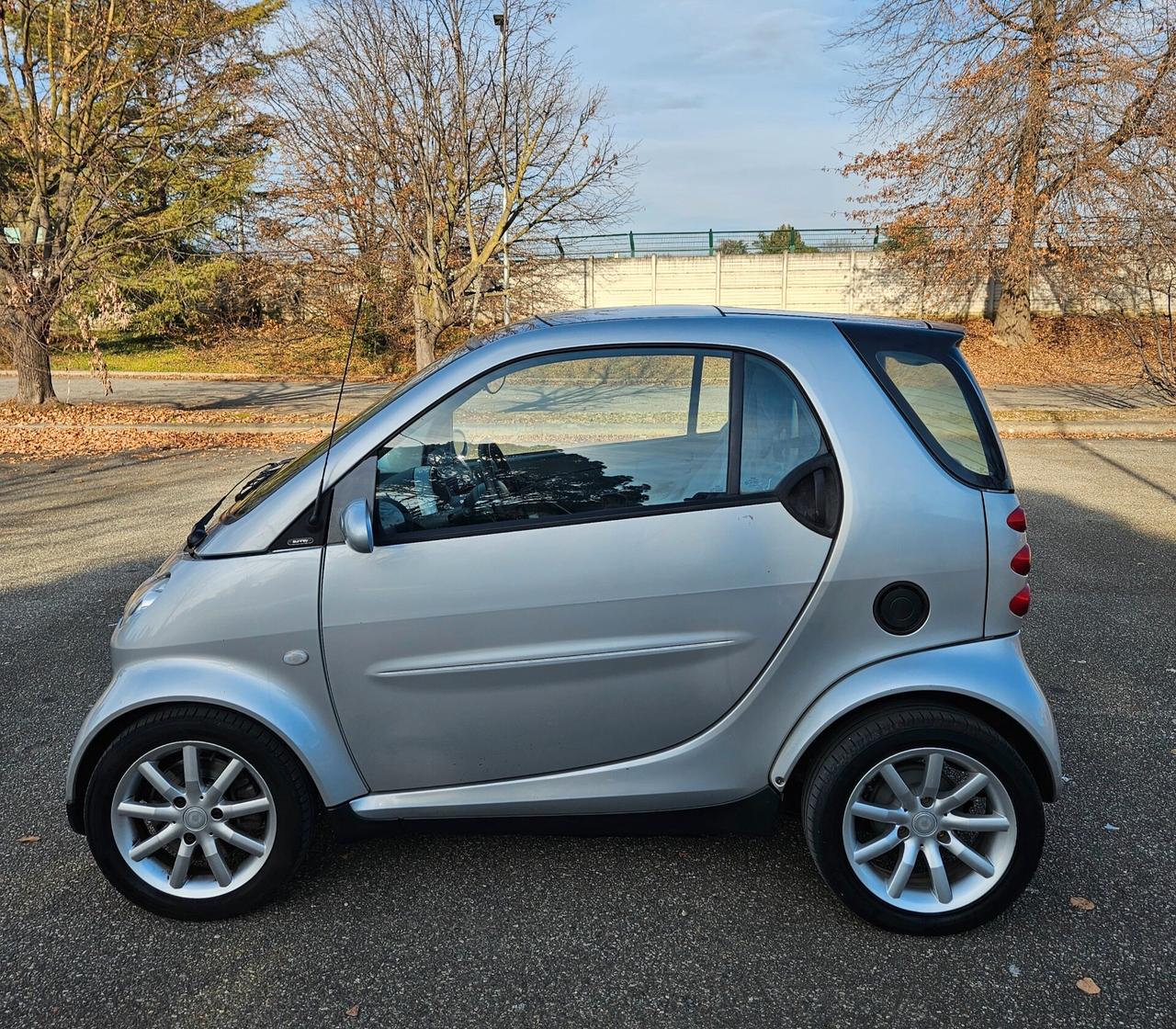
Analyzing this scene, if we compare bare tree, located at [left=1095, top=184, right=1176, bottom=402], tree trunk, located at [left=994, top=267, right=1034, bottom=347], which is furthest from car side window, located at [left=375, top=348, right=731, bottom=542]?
tree trunk, located at [left=994, top=267, right=1034, bottom=347]

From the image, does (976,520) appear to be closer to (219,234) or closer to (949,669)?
(949,669)

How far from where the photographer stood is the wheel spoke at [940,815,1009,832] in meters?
2.59

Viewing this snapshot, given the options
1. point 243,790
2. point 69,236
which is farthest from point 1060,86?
point 243,790

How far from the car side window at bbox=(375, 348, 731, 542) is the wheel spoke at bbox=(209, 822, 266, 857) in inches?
39.0

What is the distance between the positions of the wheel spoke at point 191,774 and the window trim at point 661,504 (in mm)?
820

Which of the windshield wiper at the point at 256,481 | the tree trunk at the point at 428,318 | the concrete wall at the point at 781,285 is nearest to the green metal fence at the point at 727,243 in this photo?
the concrete wall at the point at 781,285

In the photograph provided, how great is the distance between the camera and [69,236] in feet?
45.9

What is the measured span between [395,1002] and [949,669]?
5.82 ft

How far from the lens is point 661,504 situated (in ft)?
8.68

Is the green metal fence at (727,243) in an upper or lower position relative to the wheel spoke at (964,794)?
upper

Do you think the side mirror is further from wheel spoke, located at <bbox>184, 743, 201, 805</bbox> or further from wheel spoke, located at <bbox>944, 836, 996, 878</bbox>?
wheel spoke, located at <bbox>944, 836, 996, 878</bbox>

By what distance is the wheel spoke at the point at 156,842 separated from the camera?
8.79 feet

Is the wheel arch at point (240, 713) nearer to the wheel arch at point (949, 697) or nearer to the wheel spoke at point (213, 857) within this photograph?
the wheel spoke at point (213, 857)

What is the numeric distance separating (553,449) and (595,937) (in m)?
1.47
